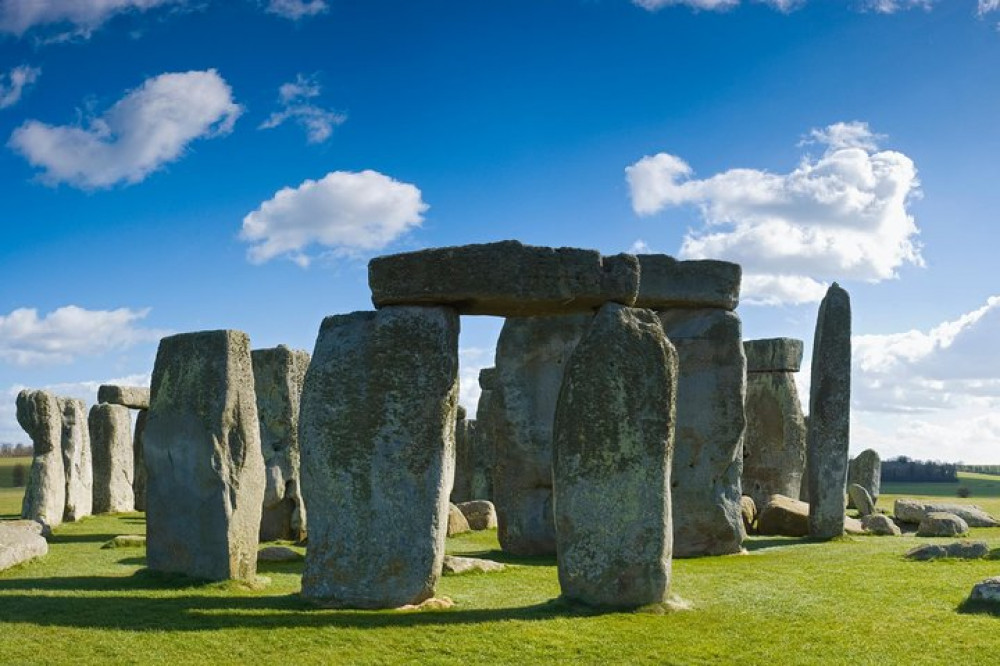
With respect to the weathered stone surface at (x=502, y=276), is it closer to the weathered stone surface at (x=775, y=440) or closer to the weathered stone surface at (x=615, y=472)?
the weathered stone surface at (x=615, y=472)

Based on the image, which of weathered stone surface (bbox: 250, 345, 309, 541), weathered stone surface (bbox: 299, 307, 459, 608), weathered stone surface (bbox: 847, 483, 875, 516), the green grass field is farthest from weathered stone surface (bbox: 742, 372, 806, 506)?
weathered stone surface (bbox: 299, 307, 459, 608)

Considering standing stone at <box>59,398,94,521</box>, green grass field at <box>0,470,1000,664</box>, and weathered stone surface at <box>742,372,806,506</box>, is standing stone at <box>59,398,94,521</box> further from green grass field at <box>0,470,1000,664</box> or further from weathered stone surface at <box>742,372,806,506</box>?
weathered stone surface at <box>742,372,806,506</box>

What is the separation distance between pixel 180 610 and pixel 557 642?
3.81 m

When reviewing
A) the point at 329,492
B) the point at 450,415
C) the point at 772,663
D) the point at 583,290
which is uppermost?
the point at 583,290

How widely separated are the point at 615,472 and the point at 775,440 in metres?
15.7

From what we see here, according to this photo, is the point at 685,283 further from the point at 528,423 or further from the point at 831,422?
the point at 831,422

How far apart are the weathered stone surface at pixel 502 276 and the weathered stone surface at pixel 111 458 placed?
52.7 ft

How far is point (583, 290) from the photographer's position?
10852mm

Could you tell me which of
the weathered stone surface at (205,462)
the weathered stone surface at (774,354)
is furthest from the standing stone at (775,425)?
the weathered stone surface at (205,462)

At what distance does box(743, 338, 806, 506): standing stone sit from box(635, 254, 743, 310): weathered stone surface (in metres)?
8.59

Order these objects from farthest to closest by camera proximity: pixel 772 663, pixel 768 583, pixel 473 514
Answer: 1. pixel 473 514
2. pixel 768 583
3. pixel 772 663

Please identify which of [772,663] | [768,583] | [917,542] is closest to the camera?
[772,663]

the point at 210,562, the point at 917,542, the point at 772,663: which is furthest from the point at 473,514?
the point at 772,663

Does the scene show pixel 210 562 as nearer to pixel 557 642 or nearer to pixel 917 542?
pixel 557 642
